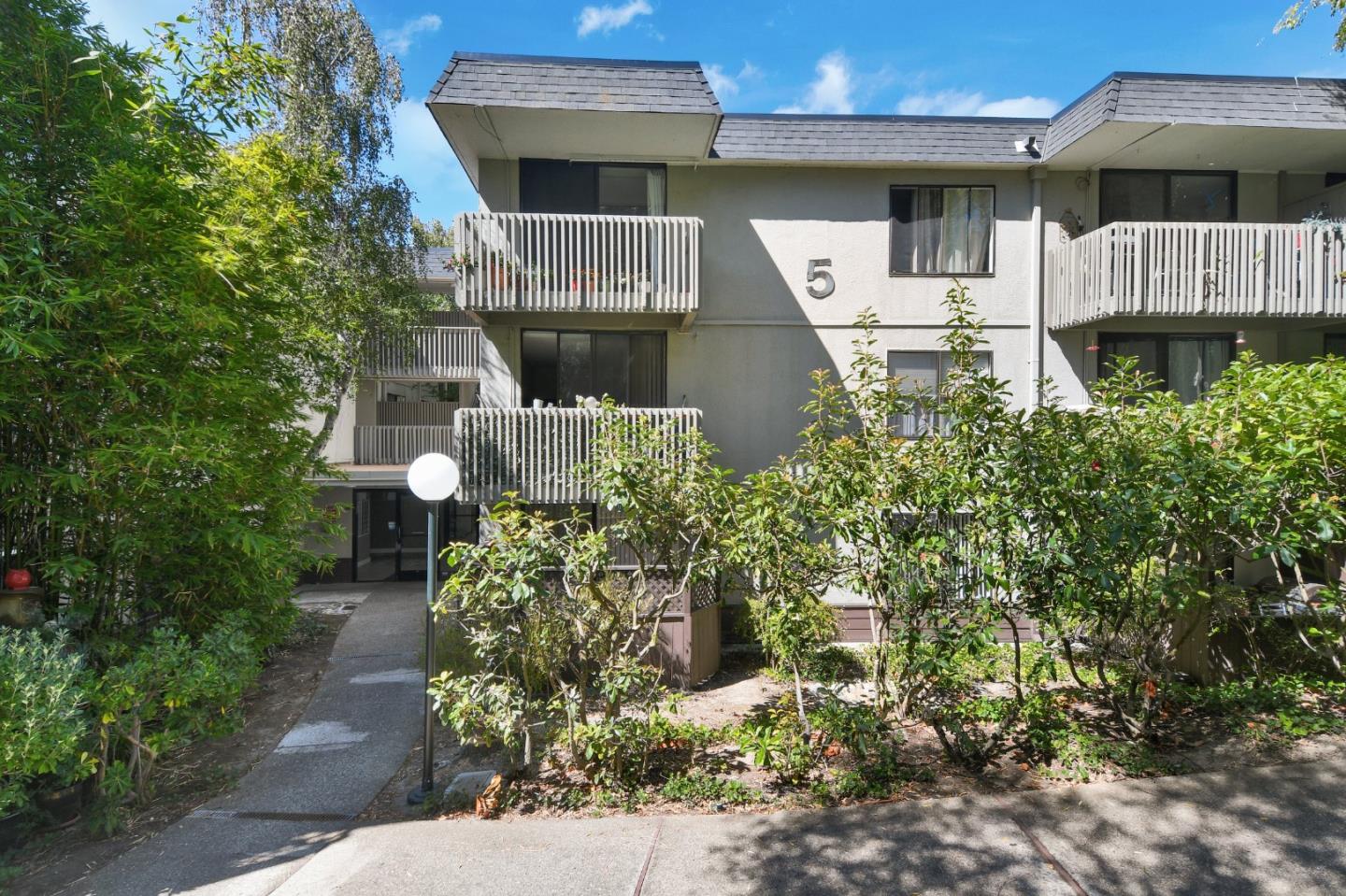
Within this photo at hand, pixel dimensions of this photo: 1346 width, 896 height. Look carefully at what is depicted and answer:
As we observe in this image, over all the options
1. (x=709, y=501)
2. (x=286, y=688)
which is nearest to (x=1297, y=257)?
(x=709, y=501)

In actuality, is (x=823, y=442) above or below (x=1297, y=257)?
below

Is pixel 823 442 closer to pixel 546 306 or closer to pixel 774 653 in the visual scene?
pixel 774 653

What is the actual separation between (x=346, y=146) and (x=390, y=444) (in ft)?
23.0

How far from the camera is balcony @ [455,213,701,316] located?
9.05 meters

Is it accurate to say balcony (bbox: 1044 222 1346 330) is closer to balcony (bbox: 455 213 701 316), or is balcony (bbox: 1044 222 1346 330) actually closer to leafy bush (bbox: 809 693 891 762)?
balcony (bbox: 455 213 701 316)

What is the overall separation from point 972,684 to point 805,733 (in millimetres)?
2729

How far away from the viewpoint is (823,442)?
18.3ft

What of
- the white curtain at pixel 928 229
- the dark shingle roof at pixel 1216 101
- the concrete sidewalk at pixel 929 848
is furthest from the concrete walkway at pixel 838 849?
the dark shingle roof at pixel 1216 101

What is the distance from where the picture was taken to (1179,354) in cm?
1034

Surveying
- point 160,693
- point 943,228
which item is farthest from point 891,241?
point 160,693

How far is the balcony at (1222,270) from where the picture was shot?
30.3ft

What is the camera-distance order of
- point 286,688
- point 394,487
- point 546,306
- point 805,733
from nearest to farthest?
point 805,733
point 286,688
point 546,306
point 394,487

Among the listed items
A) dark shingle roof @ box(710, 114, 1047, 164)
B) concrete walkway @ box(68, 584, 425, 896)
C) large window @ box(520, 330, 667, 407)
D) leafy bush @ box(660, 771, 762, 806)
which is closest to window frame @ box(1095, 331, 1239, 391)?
dark shingle roof @ box(710, 114, 1047, 164)

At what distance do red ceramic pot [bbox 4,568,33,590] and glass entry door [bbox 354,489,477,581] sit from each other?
9503 mm
